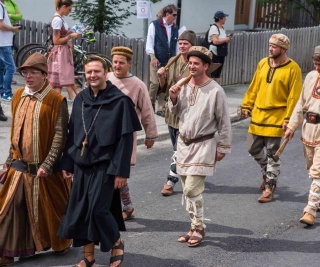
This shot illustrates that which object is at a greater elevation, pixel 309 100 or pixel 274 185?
pixel 309 100

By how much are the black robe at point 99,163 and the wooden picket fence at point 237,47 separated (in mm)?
8025

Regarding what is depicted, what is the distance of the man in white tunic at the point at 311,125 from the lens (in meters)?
7.80

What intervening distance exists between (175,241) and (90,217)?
1411 mm

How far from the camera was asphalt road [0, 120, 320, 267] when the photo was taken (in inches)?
269

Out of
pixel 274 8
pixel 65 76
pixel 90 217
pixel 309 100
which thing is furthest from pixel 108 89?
pixel 274 8

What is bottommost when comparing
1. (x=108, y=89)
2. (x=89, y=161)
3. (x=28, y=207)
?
(x=28, y=207)

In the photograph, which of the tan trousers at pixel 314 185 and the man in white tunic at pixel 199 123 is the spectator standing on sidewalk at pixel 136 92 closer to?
the man in white tunic at pixel 199 123

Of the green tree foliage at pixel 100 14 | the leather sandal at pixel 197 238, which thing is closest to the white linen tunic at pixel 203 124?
the leather sandal at pixel 197 238

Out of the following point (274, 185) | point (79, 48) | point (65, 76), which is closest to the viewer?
point (274, 185)

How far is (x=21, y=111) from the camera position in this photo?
21.1 feet

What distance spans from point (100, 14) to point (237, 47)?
304 cm

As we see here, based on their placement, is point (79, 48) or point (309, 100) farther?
point (79, 48)

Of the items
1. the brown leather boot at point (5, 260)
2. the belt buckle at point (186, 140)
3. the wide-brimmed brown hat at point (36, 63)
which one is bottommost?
the brown leather boot at point (5, 260)

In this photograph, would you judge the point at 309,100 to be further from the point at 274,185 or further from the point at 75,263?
the point at 75,263
